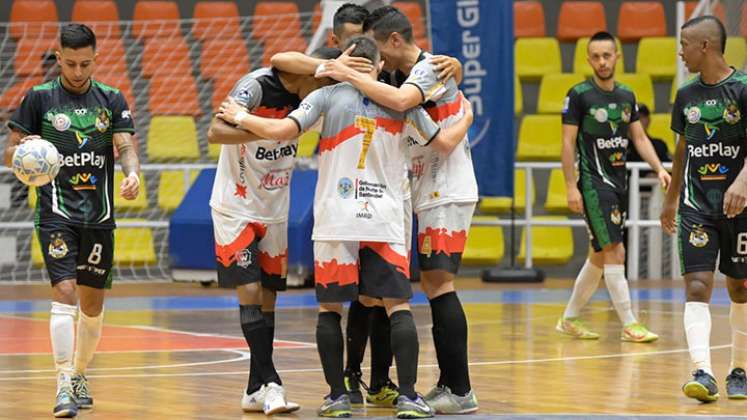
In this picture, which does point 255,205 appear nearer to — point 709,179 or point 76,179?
point 76,179

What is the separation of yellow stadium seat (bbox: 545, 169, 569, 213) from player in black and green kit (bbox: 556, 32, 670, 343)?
639 centimetres

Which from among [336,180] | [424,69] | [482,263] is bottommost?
[482,263]

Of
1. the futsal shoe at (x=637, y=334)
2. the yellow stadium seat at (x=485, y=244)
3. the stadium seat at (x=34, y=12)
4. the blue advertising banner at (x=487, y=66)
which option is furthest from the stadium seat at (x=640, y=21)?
the futsal shoe at (x=637, y=334)

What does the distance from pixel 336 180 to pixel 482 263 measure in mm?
10644

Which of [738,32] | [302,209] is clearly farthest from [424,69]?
[738,32]

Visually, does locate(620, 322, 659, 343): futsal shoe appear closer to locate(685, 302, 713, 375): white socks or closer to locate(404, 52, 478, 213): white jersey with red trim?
locate(685, 302, 713, 375): white socks

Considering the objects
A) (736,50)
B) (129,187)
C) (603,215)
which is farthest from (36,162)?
(736,50)

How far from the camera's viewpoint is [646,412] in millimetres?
7215

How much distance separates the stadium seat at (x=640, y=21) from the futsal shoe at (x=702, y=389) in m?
12.9

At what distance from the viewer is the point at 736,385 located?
781 centimetres

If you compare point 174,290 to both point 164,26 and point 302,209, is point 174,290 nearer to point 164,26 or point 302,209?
point 302,209

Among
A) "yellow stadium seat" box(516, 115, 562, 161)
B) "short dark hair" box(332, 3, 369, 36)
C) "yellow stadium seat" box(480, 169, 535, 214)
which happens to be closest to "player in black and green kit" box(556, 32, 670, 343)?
"short dark hair" box(332, 3, 369, 36)

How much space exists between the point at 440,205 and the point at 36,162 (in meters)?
2.00

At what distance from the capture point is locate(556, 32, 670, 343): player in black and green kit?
10.9 m
